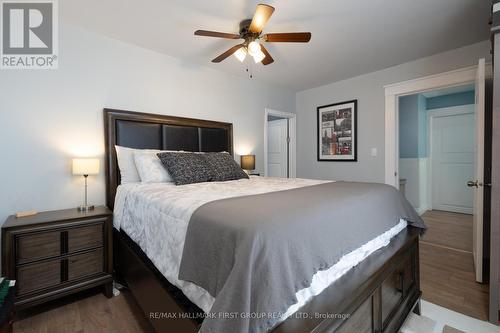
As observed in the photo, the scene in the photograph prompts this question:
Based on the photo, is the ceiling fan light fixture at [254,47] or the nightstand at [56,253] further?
the ceiling fan light fixture at [254,47]

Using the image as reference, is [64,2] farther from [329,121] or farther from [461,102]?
[461,102]

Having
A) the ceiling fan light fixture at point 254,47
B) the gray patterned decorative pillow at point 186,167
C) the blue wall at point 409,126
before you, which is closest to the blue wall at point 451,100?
the blue wall at point 409,126

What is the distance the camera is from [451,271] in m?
2.38

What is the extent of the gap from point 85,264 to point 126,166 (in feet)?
3.13

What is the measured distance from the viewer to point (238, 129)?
371cm

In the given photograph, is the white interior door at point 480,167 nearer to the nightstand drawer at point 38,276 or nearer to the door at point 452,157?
the door at point 452,157

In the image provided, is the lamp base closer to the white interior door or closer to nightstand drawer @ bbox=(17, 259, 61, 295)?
nightstand drawer @ bbox=(17, 259, 61, 295)

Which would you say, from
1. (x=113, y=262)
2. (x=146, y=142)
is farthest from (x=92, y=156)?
(x=113, y=262)

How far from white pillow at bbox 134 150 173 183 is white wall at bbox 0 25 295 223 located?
0.48 meters

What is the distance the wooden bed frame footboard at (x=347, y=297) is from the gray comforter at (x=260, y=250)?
0.43ft

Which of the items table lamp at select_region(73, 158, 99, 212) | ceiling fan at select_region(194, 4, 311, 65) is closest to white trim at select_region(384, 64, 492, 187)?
ceiling fan at select_region(194, 4, 311, 65)

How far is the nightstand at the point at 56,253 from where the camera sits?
163 centimetres

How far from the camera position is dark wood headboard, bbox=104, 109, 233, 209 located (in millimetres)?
2455

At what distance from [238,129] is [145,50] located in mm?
1627
